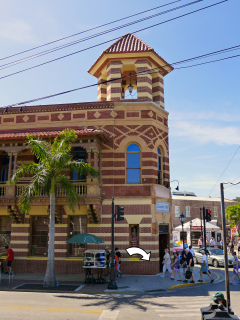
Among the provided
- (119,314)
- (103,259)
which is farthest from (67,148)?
(119,314)

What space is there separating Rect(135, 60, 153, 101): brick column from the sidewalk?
11625mm

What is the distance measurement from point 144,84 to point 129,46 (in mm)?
3124

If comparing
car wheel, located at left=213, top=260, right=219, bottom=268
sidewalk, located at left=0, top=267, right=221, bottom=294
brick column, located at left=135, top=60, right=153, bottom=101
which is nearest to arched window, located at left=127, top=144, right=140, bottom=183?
brick column, located at left=135, top=60, right=153, bottom=101

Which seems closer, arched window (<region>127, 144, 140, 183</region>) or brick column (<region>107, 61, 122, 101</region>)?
arched window (<region>127, 144, 140, 183</region>)

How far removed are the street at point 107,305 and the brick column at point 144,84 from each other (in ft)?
41.3

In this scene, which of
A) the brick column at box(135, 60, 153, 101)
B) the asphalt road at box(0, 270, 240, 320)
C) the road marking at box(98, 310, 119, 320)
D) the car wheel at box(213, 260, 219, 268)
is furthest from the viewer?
the car wheel at box(213, 260, 219, 268)

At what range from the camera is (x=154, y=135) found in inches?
835

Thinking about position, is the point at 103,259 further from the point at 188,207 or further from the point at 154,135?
the point at 188,207

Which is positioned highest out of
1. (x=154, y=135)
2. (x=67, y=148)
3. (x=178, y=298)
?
(x=154, y=135)

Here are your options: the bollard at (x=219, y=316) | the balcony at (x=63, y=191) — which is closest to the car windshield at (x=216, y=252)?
the balcony at (x=63, y=191)

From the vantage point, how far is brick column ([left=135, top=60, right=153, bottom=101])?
71.1 ft

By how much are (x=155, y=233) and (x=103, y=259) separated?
412 centimetres

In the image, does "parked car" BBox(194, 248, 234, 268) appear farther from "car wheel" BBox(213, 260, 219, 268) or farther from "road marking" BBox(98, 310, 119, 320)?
"road marking" BBox(98, 310, 119, 320)

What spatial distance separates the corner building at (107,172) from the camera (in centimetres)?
1959
